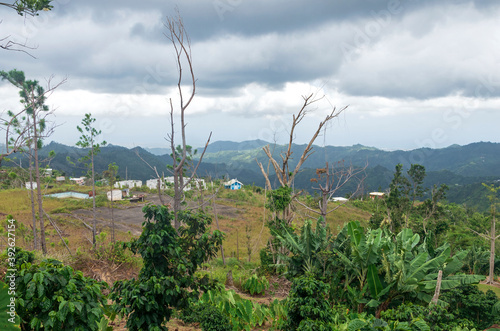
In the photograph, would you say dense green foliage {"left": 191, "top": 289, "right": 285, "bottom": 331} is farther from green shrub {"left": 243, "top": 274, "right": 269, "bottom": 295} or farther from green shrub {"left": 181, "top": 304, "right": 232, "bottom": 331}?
green shrub {"left": 243, "top": 274, "right": 269, "bottom": 295}

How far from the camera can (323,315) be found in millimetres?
4715

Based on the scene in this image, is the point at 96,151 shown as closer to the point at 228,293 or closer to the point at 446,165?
the point at 228,293

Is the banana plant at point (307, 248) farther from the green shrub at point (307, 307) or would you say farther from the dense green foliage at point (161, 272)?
the dense green foliage at point (161, 272)

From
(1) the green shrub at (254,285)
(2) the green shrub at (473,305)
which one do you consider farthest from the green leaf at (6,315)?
(2) the green shrub at (473,305)

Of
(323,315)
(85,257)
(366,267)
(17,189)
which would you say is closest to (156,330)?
(323,315)

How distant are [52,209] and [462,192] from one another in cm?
7581

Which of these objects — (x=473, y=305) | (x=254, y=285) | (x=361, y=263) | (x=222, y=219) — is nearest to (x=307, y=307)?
(x=361, y=263)

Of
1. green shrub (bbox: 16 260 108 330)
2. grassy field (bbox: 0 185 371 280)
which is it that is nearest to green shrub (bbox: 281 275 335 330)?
green shrub (bbox: 16 260 108 330)

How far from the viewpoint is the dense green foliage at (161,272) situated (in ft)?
13.8

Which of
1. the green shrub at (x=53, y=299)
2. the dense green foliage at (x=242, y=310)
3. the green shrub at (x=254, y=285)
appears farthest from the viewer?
the green shrub at (x=254, y=285)

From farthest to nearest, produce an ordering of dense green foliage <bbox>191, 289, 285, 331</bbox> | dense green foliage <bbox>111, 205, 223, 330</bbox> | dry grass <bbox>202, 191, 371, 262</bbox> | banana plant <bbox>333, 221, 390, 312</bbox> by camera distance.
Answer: dry grass <bbox>202, 191, 371, 262</bbox> < banana plant <bbox>333, 221, 390, 312</bbox> < dense green foliage <bbox>191, 289, 285, 331</bbox> < dense green foliage <bbox>111, 205, 223, 330</bbox>

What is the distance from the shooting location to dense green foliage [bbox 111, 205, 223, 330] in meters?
4.21

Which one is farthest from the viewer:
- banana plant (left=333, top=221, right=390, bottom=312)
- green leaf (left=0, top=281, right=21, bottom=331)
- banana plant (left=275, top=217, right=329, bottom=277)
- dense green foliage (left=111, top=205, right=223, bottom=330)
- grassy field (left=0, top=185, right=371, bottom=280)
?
grassy field (left=0, top=185, right=371, bottom=280)

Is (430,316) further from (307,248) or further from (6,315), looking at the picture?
(6,315)
